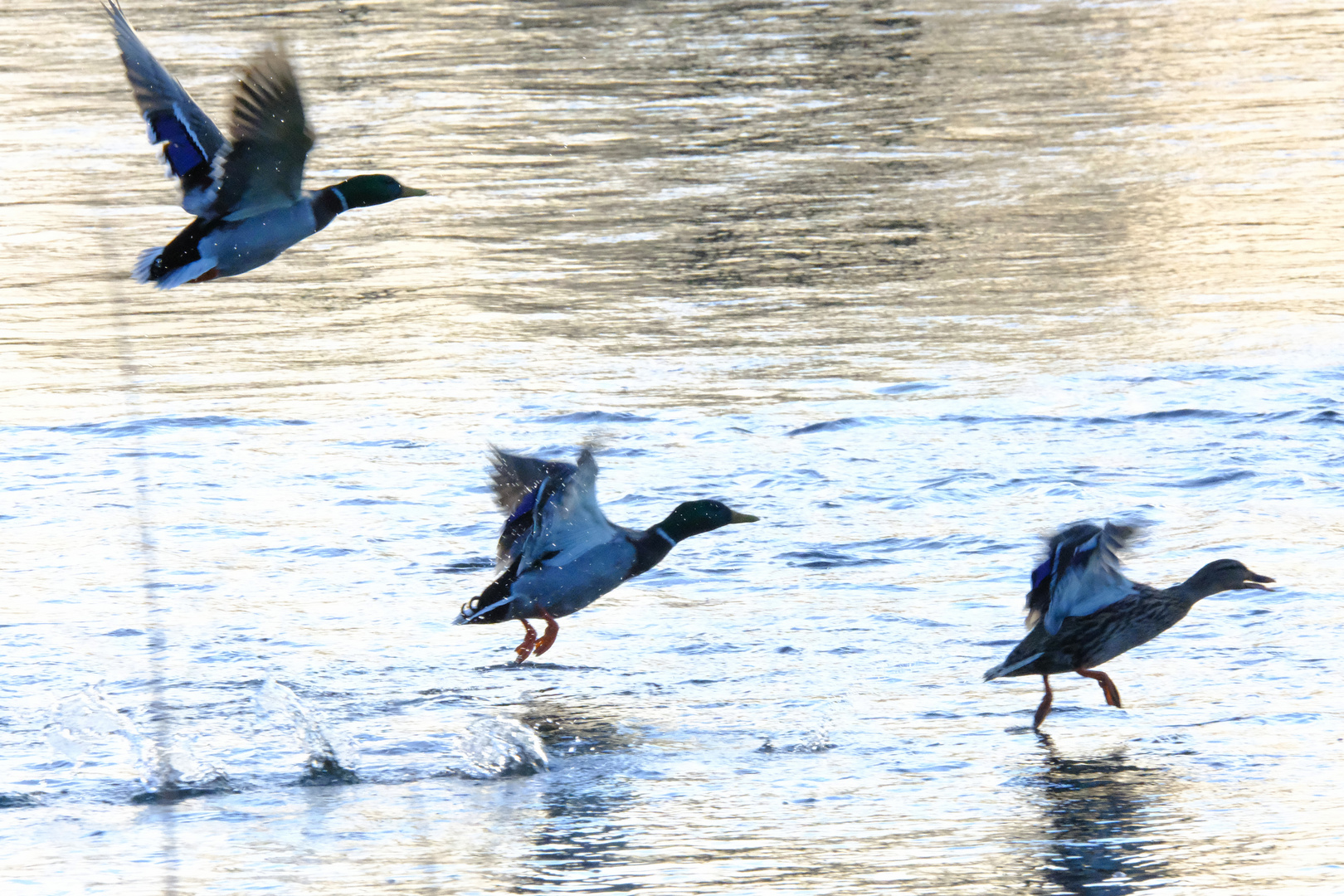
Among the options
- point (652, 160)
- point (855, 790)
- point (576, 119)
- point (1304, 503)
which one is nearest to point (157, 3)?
point (576, 119)

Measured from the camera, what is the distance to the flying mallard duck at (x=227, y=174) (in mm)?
6625

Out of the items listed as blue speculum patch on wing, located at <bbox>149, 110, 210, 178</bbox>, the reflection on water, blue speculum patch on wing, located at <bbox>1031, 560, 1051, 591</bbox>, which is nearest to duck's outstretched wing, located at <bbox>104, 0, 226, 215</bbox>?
blue speculum patch on wing, located at <bbox>149, 110, 210, 178</bbox>

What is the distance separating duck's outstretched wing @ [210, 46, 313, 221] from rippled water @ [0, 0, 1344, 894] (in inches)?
55.6

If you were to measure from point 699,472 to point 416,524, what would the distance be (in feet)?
4.15

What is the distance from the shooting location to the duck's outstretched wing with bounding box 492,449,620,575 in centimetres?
657

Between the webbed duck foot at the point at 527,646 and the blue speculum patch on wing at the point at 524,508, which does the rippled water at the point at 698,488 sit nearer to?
the webbed duck foot at the point at 527,646

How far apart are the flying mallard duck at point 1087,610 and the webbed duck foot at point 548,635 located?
1527 mm

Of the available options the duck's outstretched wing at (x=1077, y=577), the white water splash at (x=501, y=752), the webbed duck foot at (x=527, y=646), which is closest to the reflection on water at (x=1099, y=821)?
the duck's outstretched wing at (x=1077, y=577)

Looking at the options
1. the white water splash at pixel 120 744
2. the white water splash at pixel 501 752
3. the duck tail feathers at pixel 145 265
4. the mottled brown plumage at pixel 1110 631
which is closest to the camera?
the white water splash at pixel 120 744

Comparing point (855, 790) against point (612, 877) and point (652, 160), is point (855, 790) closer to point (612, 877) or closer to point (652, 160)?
point (612, 877)

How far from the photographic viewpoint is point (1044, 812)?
16.8ft

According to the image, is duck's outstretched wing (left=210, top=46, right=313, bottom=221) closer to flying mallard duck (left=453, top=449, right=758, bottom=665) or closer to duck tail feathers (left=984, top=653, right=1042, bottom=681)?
flying mallard duck (left=453, top=449, right=758, bottom=665)

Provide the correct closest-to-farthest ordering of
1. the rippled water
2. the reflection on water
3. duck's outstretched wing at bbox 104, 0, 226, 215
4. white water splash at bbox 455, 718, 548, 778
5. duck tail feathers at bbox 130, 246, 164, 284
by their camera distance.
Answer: the reflection on water
the rippled water
white water splash at bbox 455, 718, 548, 778
duck's outstretched wing at bbox 104, 0, 226, 215
duck tail feathers at bbox 130, 246, 164, 284

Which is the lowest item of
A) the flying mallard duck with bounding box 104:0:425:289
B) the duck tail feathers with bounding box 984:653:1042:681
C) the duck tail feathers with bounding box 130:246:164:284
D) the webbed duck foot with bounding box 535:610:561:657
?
the webbed duck foot with bounding box 535:610:561:657
